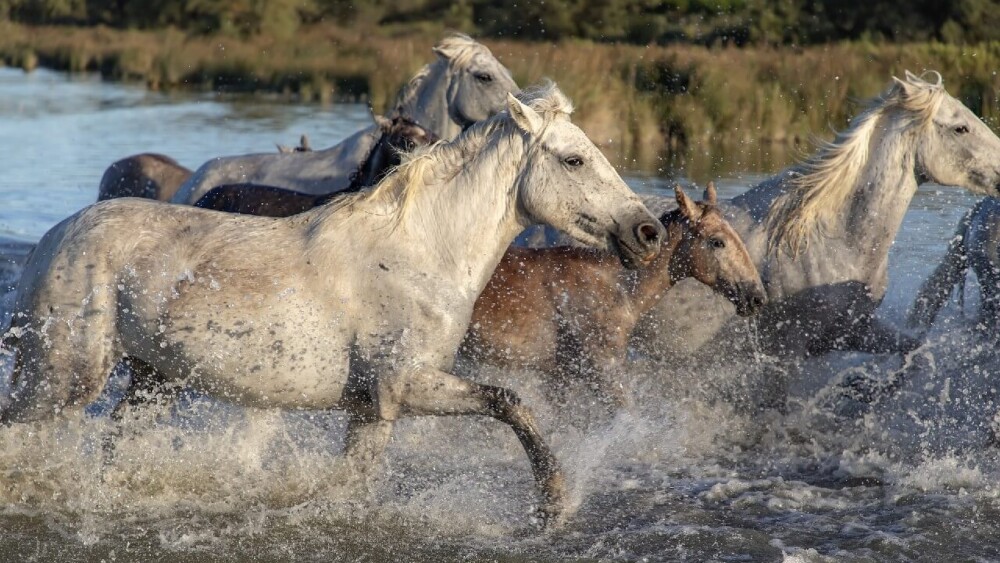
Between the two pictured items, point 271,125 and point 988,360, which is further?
point 271,125

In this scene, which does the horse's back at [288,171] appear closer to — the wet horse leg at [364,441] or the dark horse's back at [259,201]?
the dark horse's back at [259,201]

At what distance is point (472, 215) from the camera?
5.30 m

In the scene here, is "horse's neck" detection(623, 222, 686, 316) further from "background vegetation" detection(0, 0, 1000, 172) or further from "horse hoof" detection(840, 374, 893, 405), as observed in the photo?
"background vegetation" detection(0, 0, 1000, 172)

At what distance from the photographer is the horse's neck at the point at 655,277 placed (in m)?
6.61

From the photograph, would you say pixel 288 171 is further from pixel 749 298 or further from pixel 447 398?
pixel 447 398

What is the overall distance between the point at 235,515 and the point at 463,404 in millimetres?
1231

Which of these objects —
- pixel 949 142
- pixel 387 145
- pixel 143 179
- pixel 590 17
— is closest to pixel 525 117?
pixel 387 145

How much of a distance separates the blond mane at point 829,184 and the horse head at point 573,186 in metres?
2.26

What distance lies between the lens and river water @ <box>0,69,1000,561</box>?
539cm

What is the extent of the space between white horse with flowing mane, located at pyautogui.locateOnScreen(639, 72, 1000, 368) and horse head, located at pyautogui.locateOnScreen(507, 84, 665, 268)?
2.01 m

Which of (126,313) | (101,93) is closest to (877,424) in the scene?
(126,313)

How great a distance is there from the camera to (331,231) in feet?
17.5

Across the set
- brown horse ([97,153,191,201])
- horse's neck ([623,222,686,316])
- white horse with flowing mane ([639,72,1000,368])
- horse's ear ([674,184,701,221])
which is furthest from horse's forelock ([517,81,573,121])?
brown horse ([97,153,191,201])

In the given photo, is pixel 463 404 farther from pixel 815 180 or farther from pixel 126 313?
pixel 815 180
